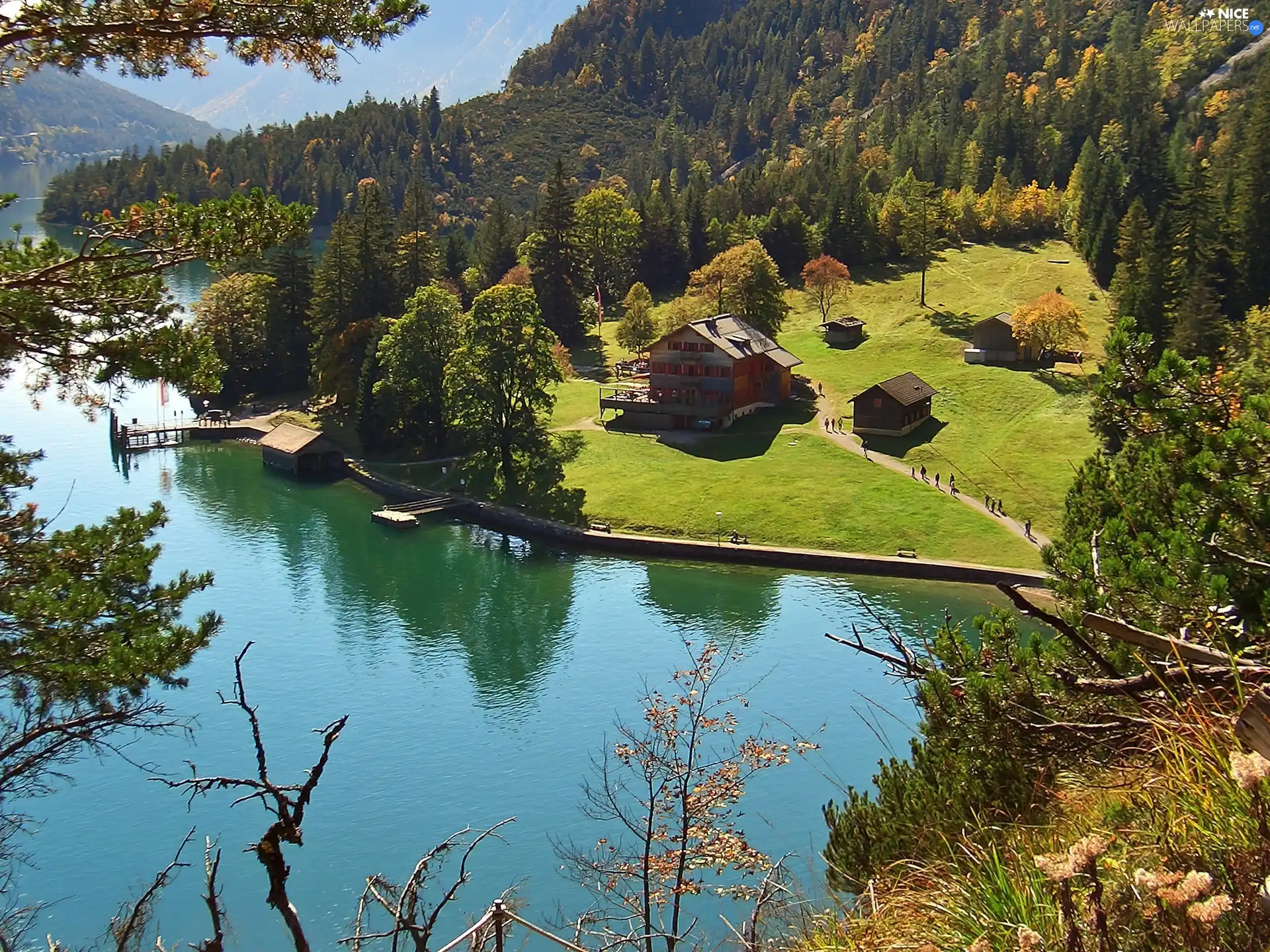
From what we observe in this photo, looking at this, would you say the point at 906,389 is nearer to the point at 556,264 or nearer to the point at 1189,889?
the point at 556,264

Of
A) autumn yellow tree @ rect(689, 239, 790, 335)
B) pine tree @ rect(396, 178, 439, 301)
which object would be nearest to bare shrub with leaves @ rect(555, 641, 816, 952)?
autumn yellow tree @ rect(689, 239, 790, 335)

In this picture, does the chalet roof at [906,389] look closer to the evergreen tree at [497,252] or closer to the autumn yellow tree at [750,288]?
the autumn yellow tree at [750,288]

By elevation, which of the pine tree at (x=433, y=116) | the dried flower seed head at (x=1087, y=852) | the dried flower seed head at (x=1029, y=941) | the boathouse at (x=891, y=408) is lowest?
the boathouse at (x=891, y=408)

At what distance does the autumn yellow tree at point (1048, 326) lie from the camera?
224ft

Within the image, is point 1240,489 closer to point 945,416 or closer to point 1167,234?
point 945,416

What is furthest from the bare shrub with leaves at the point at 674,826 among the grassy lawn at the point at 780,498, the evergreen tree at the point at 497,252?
the evergreen tree at the point at 497,252

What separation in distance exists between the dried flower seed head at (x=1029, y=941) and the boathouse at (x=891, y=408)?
5742 cm

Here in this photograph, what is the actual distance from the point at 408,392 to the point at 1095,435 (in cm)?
3687

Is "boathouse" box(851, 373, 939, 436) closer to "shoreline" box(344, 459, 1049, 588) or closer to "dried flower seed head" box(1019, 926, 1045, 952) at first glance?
"shoreline" box(344, 459, 1049, 588)

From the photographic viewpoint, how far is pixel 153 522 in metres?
15.0

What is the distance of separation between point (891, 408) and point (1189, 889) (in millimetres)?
58095

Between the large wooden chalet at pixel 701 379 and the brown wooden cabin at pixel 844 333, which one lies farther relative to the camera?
the brown wooden cabin at pixel 844 333

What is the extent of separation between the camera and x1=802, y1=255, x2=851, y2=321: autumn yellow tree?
82.7 metres

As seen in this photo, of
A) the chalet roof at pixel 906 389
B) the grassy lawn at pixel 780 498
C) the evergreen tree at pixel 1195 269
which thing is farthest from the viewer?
the chalet roof at pixel 906 389
